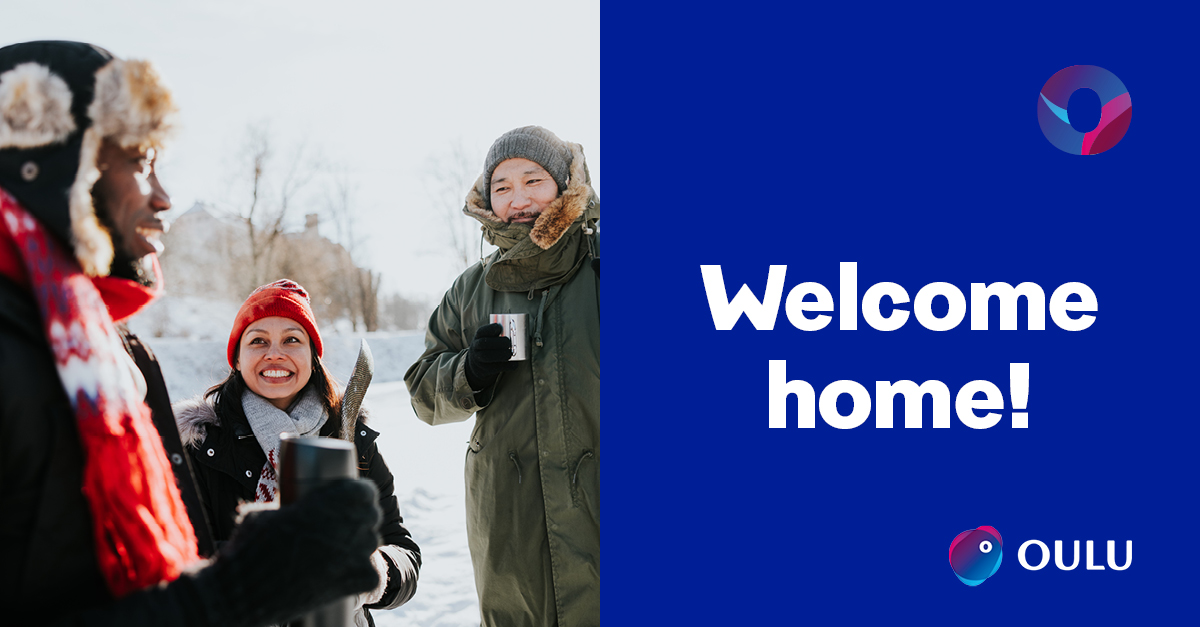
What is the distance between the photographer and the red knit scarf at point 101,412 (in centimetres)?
86

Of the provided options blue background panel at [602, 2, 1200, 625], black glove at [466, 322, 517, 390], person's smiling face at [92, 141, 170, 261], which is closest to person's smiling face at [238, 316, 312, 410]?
black glove at [466, 322, 517, 390]

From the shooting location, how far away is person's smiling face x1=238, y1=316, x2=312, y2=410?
6.42 ft

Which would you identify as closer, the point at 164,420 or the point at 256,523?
the point at 256,523

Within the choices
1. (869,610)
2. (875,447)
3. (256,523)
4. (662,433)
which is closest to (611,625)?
(662,433)

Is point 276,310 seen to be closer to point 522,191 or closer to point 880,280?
point 522,191

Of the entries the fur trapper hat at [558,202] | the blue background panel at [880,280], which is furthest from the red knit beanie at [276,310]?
the blue background panel at [880,280]

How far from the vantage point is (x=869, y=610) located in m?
1.51

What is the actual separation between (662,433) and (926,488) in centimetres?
49

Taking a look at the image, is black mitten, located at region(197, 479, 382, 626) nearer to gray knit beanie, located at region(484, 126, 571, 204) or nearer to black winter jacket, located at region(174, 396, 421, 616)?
black winter jacket, located at region(174, 396, 421, 616)

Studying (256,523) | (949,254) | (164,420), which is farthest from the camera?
(949,254)

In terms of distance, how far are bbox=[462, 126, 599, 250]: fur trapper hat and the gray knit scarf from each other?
2.35 ft

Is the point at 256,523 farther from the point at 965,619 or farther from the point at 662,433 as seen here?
the point at 965,619

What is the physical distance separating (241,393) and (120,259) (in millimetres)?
1051

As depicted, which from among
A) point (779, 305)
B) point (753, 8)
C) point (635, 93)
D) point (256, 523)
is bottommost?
point (256, 523)
